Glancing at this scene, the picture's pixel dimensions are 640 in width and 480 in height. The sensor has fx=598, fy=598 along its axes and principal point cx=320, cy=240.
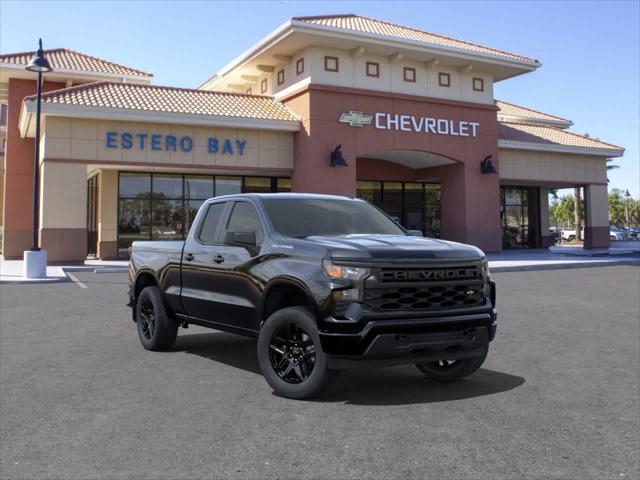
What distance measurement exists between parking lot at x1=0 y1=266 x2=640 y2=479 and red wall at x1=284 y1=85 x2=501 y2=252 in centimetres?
1883

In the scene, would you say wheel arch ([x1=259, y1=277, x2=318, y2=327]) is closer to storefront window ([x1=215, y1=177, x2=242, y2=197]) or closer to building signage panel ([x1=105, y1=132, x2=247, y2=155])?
building signage panel ([x1=105, y1=132, x2=247, y2=155])

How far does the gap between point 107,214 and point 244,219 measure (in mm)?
23321

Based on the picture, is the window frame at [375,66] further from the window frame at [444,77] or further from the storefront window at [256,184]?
the storefront window at [256,184]

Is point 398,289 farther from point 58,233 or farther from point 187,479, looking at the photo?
point 58,233

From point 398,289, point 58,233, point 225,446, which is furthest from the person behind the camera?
point 58,233

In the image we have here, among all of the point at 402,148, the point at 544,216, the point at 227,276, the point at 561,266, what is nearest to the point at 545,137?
the point at 544,216

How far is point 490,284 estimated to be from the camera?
5.92 m

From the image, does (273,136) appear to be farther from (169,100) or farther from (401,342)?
(401,342)

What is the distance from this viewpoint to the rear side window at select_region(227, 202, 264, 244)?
21.3 feet

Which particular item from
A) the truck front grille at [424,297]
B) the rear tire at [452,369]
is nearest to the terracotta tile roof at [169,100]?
the rear tire at [452,369]

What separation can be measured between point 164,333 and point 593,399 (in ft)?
16.3

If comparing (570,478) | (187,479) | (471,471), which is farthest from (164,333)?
(570,478)

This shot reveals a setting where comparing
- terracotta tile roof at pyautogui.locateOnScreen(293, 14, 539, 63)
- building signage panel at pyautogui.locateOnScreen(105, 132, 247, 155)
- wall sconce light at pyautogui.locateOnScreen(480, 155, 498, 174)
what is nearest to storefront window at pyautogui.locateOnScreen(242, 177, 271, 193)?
building signage panel at pyautogui.locateOnScreen(105, 132, 247, 155)

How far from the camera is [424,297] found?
212 inches
